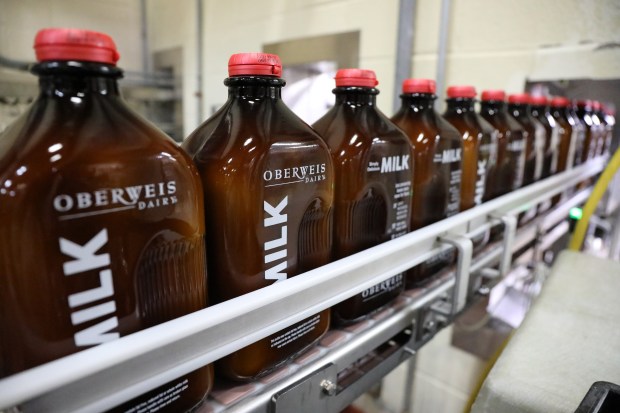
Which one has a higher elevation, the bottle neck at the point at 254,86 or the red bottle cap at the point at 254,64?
the red bottle cap at the point at 254,64

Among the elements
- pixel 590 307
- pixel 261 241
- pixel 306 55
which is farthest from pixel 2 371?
pixel 306 55

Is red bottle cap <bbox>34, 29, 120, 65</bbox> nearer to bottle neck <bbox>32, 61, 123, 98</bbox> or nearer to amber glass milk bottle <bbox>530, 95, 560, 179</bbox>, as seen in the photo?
bottle neck <bbox>32, 61, 123, 98</bbox>

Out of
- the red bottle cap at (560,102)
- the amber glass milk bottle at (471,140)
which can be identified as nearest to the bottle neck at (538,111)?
the red bottle cap at (560,102)

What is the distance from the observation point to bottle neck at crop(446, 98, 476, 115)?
83cm

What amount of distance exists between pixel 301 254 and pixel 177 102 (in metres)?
3.03

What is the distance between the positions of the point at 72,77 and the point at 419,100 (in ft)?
1.77

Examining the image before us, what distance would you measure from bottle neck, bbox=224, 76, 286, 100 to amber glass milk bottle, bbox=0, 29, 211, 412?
0.12 meters

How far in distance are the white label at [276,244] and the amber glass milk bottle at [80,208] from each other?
0.10m

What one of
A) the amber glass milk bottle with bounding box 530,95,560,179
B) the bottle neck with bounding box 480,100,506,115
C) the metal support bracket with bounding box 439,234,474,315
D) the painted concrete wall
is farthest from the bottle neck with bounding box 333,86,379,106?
the painted concrete wall

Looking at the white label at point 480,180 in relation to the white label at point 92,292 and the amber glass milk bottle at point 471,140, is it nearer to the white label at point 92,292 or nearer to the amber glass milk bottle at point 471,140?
the amber glass milk bottle at point 471,140

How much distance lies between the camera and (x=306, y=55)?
1880 millimetres

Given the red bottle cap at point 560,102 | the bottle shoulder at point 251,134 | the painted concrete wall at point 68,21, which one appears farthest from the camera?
the painted concrete wall at point 68,21

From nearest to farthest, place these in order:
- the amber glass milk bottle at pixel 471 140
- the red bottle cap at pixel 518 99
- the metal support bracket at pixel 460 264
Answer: the metal support bracket at pixel 460 264 < the amber glass milk bottle at pixel 471 140 < the red bottle cap at pixel 518 99

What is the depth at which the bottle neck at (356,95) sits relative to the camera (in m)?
0.57
